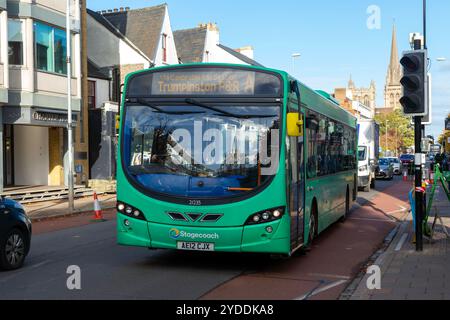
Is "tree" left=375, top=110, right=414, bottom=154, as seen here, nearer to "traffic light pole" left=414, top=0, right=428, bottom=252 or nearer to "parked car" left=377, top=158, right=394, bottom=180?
"parked car" left=377, top=158, right=394, bottom=180

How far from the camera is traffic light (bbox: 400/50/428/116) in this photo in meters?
10.0

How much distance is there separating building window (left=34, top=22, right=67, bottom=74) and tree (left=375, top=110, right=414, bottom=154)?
4015 inches

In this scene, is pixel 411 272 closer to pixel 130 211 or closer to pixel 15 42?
pixel 130 211

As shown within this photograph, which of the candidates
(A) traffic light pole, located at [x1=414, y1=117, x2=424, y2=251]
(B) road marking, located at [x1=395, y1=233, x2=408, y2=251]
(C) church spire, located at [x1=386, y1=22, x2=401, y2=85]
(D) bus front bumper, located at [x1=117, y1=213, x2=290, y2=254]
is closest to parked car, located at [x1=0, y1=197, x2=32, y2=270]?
(D) bus front bumper, located at [x1=117, y1=213, x2=290, y2=254]

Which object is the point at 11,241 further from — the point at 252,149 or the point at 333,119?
the point at 333,119

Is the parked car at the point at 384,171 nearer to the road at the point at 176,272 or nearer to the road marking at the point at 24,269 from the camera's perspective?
the road at the point at 176,272

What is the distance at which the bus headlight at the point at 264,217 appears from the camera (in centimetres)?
793

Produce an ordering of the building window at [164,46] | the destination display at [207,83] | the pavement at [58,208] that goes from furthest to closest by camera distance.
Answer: the building window at [164,46] → the pavement at [58,208] → the destination display at [207,83]

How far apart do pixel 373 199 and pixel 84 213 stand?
12395 mm

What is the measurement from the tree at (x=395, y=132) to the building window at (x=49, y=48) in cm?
10198

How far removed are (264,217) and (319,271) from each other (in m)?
1.55

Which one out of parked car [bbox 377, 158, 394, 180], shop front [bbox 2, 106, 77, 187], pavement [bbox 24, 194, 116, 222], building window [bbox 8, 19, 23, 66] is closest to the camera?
pavement [bbox 24, 194, 116, 222]

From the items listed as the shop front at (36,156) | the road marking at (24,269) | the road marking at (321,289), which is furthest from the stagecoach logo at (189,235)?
the shop front at (36,156)
